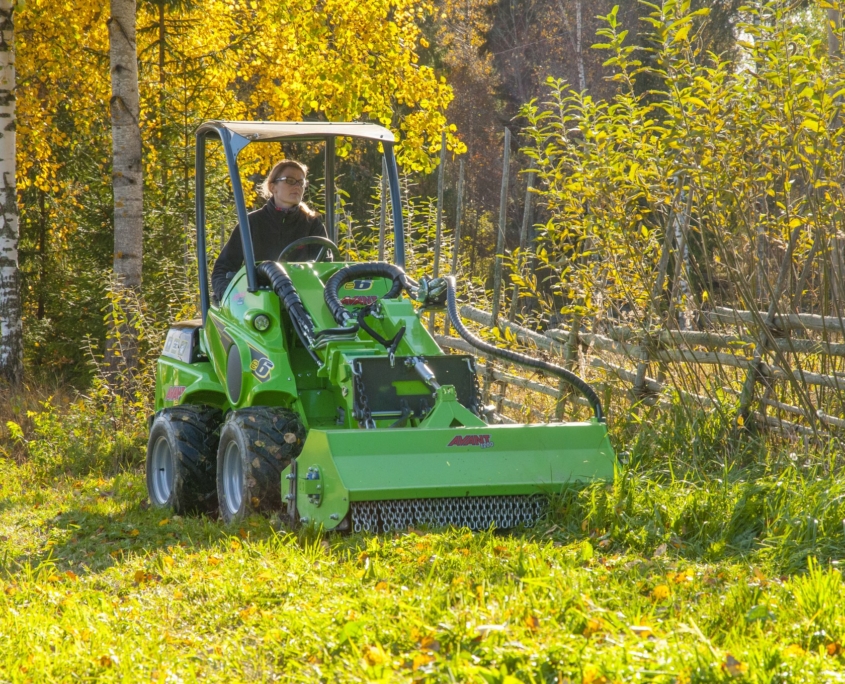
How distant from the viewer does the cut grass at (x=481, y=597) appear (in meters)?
3.30

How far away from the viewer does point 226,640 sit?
3684 mm

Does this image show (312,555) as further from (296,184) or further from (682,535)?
(296,184)

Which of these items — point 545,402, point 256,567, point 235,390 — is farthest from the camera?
point 545,402

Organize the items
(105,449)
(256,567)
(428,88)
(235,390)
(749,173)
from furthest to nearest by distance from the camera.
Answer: (428,88) → (105,449) → (235,390) → (749,173) → (256,567)

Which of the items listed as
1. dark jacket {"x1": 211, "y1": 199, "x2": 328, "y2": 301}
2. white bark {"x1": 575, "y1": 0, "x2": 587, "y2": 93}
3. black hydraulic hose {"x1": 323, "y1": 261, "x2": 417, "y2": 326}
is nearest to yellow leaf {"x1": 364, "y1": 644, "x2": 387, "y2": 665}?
black hydraulic hose {"x1": 323, "y1": 261, "x2": 417, "y2": 326}

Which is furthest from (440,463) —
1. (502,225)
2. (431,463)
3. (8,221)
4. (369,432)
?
(8,221)

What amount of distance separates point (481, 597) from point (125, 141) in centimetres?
798

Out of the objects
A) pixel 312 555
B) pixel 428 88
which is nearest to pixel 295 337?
pixel 312 555

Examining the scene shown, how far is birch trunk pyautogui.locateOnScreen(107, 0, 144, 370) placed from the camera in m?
10.6

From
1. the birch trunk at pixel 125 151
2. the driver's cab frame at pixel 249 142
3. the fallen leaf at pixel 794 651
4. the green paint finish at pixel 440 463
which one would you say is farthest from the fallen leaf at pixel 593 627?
the birch trunk at pixel 125 151

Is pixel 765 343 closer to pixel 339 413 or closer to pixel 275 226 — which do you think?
pixel 339 413

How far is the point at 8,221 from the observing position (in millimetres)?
11562

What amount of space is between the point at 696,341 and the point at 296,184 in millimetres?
2636

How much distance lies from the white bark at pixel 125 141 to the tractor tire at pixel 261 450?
5.32 m
